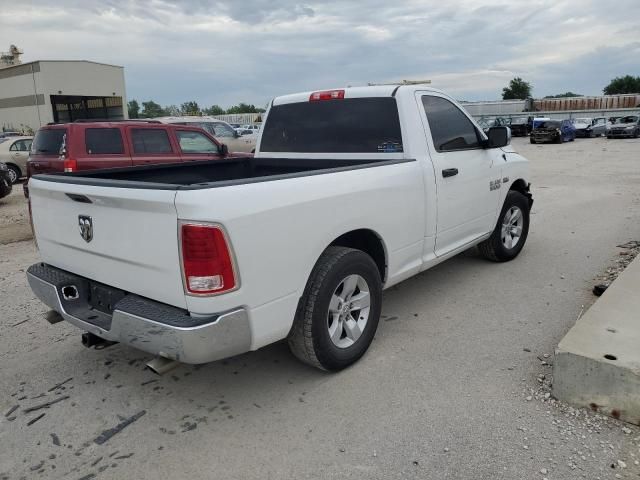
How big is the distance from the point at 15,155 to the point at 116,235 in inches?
606

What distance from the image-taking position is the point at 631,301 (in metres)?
3.84

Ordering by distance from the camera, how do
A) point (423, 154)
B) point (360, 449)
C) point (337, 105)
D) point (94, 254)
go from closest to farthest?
point (360, 449)
point (94, 254)
point (423, 154)
point (337, 105)

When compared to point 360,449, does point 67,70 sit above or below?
above

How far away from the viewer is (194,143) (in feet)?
34.2

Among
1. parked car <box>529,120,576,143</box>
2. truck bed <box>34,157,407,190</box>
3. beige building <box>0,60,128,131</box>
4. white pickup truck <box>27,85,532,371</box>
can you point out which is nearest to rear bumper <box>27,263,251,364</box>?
white pickup truck <box>27,85,532,371</box>

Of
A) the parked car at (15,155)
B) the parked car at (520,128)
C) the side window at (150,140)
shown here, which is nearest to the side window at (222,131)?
the parked car at (15,155)

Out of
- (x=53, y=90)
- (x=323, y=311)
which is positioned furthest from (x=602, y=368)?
(x=53, y=90)

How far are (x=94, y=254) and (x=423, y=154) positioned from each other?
261cm

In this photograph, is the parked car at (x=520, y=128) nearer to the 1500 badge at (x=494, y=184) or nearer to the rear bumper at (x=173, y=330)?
the 1500 badge at (x=494, y=184)

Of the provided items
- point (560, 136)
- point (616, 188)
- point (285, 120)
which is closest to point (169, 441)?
point (285, 120)

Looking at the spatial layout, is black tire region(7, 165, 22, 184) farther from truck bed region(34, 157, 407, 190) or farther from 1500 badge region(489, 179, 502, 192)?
1500 badge region(489, 179, 502, 192)

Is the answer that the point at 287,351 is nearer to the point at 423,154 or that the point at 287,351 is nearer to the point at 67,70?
the point at 423,154

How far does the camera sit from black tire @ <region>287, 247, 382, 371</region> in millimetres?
3186

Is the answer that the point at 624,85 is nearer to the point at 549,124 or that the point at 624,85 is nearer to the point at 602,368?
the point at 549,124
